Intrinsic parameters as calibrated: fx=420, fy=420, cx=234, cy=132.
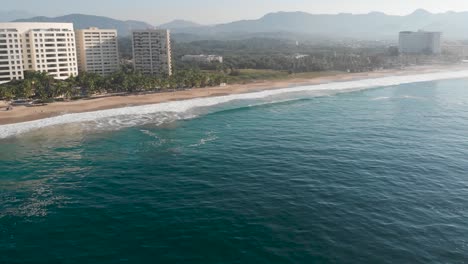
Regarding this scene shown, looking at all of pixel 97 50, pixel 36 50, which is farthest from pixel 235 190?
pixel 97 50

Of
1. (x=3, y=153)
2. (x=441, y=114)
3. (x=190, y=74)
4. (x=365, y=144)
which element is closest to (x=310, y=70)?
(x=190, y=74)

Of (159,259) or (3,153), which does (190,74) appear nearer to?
(3,153)

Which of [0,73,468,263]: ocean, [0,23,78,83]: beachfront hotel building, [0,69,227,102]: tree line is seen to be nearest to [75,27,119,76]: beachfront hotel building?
[0,23,78,83]: beachfront hotel building

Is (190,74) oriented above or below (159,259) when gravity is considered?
above

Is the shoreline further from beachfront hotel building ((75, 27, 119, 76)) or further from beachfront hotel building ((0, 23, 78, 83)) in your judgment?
beachfront hotel building ((75, 27, 119, 76))

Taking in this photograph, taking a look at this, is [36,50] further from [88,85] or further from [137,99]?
[137,99]

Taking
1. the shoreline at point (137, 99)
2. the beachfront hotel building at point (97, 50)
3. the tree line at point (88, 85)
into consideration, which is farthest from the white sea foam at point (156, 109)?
the beachfront hotel building at point (97, 50)
